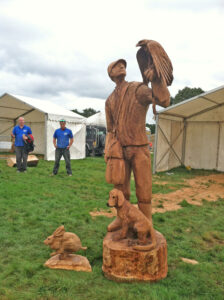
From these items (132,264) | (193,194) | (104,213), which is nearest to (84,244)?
(132,264)

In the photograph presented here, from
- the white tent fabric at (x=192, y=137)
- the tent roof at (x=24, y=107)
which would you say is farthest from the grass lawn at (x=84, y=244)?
the tent roof at (x=24, y=107)

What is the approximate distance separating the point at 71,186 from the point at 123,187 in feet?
13.6

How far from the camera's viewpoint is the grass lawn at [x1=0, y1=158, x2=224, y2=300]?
2.09m

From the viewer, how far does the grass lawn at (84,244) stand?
6.84ft

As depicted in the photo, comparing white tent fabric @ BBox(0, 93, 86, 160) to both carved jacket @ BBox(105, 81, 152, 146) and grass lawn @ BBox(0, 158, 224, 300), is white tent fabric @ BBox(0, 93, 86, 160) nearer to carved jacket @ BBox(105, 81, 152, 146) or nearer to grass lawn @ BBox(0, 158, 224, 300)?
grass lawn @ BBox(0, 158, 224, 300)

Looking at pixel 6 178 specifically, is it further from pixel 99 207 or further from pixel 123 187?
pixel 123 187

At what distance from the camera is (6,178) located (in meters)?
6.91

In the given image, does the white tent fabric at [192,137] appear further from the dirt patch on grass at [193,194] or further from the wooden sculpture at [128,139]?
the wooden sculpture at [128,139]

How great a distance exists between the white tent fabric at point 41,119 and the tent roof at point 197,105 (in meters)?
5.20

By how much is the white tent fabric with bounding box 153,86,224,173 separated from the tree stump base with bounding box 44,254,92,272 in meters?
7.38

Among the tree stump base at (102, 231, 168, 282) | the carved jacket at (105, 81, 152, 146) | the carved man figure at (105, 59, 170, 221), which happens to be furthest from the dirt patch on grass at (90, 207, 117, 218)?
the carved jacket at (105, 81, 152, 146)

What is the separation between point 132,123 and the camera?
2398mm

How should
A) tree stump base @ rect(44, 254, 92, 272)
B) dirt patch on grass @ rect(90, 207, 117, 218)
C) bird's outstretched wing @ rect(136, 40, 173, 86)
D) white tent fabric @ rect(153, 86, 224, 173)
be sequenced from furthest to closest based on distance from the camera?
white tent fabric @ rect(153, 86, 224, 173) < dirt patch on grass @ rect(90, 207, 117, 218) < tree stump base @ rect(44, 254, 92, 272) < bird's outstretched wing @ rect(136, 40, 173, 86)

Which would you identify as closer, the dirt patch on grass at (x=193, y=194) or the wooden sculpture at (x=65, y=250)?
the wooden sculpture at (x=65, y=250)
